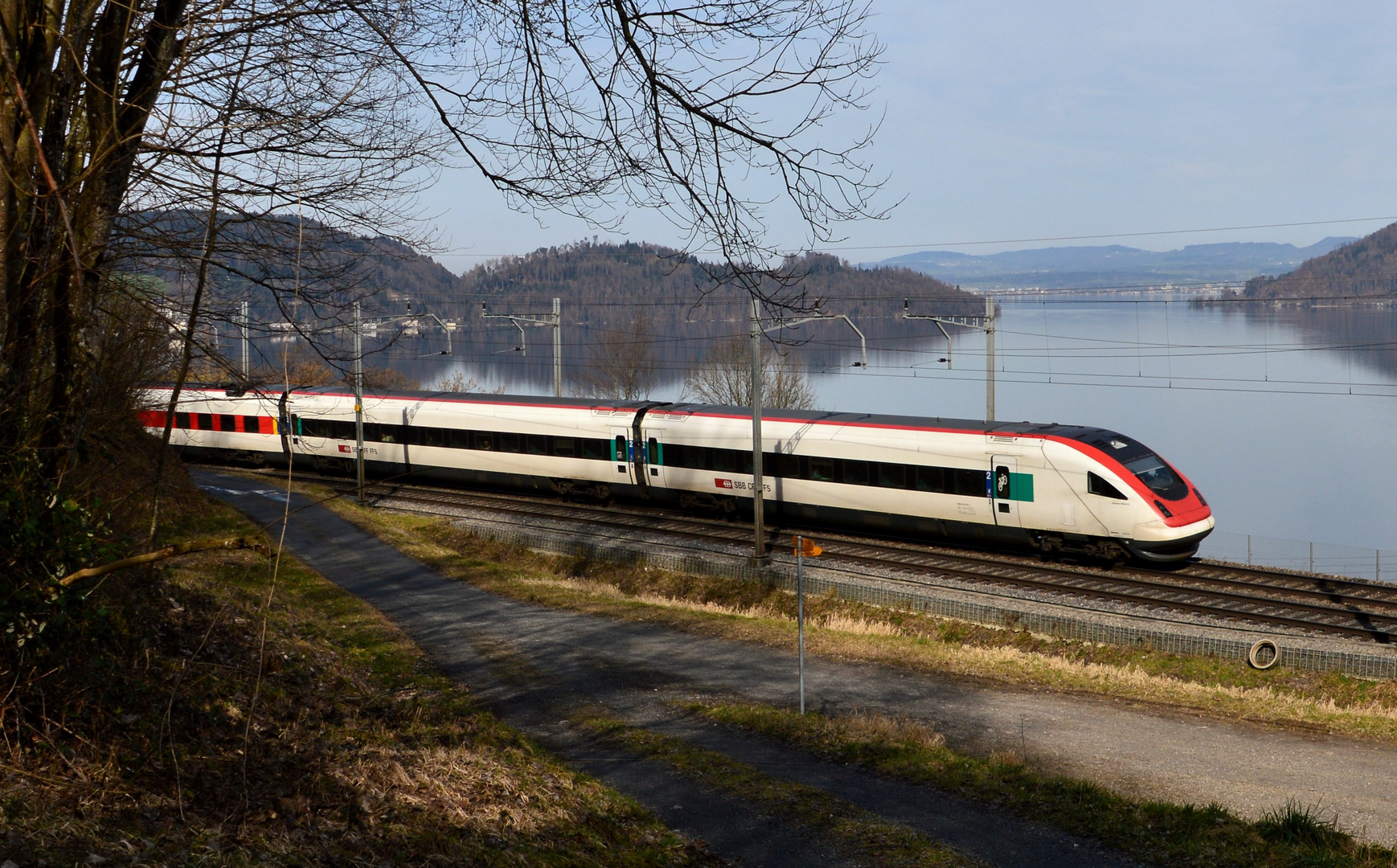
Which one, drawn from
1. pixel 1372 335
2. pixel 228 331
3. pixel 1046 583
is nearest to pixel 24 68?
pixel 228 331

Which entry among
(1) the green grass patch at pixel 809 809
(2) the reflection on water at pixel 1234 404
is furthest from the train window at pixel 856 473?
(1) the green grass patch at pixel 809 809

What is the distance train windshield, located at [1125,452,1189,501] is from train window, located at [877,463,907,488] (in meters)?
4.70

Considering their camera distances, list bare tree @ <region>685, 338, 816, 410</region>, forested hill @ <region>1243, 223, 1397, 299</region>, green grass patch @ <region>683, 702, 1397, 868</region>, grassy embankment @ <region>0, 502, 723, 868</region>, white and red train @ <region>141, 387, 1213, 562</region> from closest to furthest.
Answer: grassy embankment @ <region>0, 502, 723, 868</region> → green grass patch @ <region>683, 702, 1397, 868</region> → white and red train @ <region>141, 387, 1213, 562</region> → bare tree @ <region>685, 338, 816, 410</region> → forested hill @ <region>1243, 223, 1397, 299</region>

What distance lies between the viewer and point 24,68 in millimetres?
5590

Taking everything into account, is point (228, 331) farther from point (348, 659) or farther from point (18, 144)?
point (348, 659)

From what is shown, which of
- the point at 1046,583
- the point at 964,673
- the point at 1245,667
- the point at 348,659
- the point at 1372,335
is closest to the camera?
the point at 348,659

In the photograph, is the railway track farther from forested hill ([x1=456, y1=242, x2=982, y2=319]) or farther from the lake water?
forested hill ([x1=456, y1=242, x2=982, y2=319])

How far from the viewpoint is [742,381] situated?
5944cm

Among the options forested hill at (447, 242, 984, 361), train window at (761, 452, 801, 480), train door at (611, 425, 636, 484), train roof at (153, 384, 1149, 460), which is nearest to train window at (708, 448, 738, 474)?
train roof at (153, 384, 1149, 460)

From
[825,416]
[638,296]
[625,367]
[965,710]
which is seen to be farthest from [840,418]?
[638,296]

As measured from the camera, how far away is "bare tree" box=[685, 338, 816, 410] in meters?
56.2

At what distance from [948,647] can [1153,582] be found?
5.61 m

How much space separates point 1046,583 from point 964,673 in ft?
18.5

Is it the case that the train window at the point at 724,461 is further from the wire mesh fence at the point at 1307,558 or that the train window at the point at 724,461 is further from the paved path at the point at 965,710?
the wire mesh fence at the point at 1307,558
